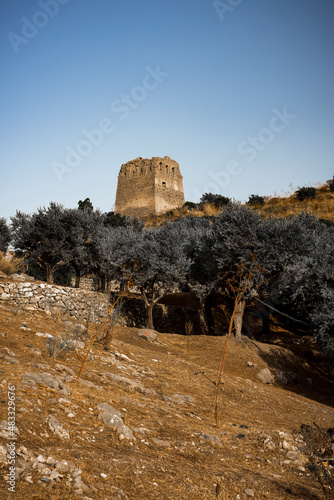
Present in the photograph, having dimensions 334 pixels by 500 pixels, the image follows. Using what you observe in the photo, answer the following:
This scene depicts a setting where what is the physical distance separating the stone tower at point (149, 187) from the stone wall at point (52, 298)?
111 ft

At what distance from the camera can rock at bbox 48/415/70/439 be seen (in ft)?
12.6

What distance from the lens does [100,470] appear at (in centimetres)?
331

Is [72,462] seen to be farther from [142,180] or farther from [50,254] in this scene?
[142,180]

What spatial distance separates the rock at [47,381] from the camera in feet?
16.4

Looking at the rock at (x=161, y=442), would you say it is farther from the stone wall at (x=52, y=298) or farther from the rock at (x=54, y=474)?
the stone wall at (x=52, y=298)

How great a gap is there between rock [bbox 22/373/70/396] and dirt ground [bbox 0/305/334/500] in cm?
12

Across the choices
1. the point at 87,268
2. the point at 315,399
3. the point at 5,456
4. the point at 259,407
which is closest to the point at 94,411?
the point at 5,456

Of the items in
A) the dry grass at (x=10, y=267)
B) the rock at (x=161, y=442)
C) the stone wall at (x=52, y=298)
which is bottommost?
the rock at (x=161, y=442)

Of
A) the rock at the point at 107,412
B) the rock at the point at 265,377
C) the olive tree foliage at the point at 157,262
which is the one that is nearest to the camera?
the rock at the point at 107,412

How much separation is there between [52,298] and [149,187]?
38.2 meters

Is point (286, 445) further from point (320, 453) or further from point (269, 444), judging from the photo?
point (320, 453)

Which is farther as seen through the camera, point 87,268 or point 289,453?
point 87,268

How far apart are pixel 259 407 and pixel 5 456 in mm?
6304

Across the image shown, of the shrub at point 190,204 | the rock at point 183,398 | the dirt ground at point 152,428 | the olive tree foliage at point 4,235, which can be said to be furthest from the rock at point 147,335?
the shrub at point 190,204
